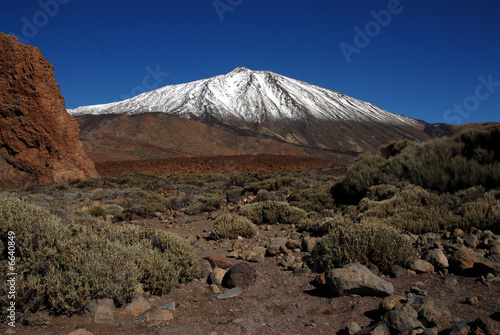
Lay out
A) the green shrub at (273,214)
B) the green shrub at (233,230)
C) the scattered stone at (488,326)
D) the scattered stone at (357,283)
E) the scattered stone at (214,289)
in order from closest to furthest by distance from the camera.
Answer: the scattered stone at (488,326), the scattered stone at (357,283), the scattered stone at (214,289), the green shrub at (233,230), the green shrub at (273,214)

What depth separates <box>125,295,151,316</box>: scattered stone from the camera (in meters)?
2.96

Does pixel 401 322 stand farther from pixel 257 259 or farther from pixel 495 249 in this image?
pixel 257 259

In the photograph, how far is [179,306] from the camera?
3266mm

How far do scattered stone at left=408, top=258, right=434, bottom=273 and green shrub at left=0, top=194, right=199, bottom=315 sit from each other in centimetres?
275

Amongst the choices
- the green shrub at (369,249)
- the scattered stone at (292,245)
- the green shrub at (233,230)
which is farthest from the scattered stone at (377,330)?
the green shrub at (233,230)

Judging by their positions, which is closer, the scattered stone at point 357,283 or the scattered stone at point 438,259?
the scattered stone at point 357,283

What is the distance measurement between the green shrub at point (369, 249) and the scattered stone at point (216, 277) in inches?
52.4

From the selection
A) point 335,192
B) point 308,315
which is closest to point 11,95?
point 335,192

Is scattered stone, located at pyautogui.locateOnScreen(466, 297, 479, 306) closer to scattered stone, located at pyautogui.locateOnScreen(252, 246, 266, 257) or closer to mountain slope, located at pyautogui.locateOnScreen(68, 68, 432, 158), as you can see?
scattered stone, located at pyautogui.locateOnScreen(252, 246, 266, 257)

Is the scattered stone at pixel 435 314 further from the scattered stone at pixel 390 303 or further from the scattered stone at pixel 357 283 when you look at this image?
the scattered stone at pixel 357 283

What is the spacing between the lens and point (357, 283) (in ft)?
10.9

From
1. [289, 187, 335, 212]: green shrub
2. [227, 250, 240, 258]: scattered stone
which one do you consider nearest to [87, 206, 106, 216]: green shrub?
[227, 250, 240, 258]: scattered stone

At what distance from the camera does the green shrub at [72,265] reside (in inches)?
108

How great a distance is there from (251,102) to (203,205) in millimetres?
110012
